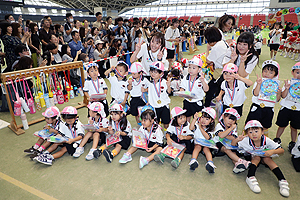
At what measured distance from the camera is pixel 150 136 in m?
3.23

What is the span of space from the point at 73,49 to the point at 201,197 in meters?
5.75

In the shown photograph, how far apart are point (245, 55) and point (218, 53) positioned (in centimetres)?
67

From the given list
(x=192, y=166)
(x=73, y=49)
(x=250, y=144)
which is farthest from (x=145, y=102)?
(x=73, y=49)

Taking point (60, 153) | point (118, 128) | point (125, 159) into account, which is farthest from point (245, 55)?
Result: point (60, 153)

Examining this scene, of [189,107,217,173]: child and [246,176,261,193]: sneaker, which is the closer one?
[246,176,261,193]: sneaker

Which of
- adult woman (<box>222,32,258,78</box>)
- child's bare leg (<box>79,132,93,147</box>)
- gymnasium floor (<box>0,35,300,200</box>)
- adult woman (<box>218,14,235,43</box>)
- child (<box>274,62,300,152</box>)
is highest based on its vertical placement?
adult woman (<box>218,14,235,43</box>)

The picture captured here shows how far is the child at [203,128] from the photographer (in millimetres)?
2895

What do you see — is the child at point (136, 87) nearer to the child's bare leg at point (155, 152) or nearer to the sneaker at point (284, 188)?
the child's bare leg at point (155, 152)

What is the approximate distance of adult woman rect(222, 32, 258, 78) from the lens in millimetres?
3085

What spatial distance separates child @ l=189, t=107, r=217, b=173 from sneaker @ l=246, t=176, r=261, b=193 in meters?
0.51

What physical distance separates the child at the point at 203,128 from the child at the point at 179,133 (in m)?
0.12

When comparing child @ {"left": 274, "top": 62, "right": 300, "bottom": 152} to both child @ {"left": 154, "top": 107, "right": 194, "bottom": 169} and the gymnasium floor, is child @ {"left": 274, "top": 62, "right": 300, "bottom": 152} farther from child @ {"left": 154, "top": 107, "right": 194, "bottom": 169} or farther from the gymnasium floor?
child @ {"left": 154, "top": 107, "right": 194, "bottom": 169}

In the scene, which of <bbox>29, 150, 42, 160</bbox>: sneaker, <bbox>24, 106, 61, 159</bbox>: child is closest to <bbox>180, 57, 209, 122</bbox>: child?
<bbox>24, 106, 61, 159</bbox>: child

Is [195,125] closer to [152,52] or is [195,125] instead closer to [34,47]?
[152,52]
